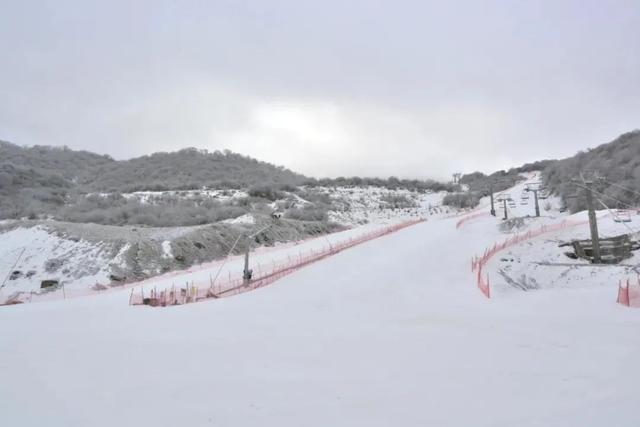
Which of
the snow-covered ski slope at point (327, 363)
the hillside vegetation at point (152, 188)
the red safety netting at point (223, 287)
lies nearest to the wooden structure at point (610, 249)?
the snow-covered ski slope at point (327, 363)

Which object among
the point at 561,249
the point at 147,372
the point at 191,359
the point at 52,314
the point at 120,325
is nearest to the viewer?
the point at 147,372

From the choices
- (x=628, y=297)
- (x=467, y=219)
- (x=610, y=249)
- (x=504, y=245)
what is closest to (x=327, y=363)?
(x=628, y=297)

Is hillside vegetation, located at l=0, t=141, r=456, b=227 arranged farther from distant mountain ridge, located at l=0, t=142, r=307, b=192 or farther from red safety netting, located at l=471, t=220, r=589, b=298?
red safety netting, located at l=471, t=220, r=589, b=298

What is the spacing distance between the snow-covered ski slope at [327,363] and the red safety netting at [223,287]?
157cm

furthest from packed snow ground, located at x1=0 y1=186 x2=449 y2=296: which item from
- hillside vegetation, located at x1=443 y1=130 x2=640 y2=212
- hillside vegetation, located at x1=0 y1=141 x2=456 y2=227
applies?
hillside vegetation, located at x1=443 y1=130 x2=640 y2=212

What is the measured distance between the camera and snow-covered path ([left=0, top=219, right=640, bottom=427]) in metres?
7.14

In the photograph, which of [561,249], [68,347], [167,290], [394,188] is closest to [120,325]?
[68,347]

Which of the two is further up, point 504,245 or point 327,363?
point 504,245

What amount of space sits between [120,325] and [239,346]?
5.61 metres

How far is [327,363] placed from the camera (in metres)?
10.3

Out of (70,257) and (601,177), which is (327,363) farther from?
(601,177)

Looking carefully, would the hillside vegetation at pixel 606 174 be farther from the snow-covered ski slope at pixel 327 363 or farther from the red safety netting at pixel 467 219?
A: the snow-covered ski slope at pixel 327 363

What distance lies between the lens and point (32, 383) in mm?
8539

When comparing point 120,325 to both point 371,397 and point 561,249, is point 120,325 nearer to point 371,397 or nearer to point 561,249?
point 371,397
